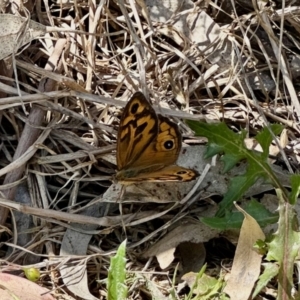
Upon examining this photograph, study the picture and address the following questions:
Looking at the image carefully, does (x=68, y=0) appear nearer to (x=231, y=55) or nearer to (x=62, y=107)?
(x=62, y=107)

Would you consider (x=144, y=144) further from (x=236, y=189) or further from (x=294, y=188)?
(x=294, y=188)

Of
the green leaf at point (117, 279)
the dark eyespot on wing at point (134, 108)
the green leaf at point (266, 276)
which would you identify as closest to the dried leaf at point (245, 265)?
the green leaf at point (266, 276)

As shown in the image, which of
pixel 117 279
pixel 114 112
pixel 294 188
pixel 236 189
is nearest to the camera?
pixel 117 279

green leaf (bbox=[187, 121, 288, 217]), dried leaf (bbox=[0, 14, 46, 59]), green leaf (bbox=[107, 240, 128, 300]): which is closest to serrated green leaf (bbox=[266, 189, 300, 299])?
green leaf (bbox=[187, 121, 288, 217])

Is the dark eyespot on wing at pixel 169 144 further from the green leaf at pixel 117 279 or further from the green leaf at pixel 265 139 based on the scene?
the green leaf at pixel 117 279

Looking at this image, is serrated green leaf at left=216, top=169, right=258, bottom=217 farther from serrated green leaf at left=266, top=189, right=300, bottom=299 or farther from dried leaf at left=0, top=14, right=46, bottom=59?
dried leaf at left=0, top=14, right=46, bottom=59

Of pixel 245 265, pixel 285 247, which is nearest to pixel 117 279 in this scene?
pixel 245 265

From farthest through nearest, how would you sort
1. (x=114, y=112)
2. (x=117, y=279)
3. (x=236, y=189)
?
(x=114, y=112) → (x=236, y=189) → (x=117, y=279)
